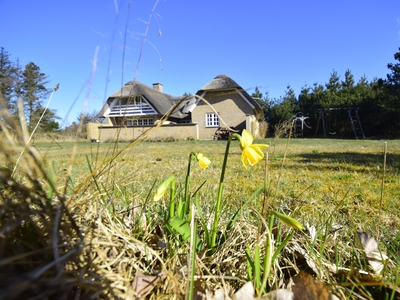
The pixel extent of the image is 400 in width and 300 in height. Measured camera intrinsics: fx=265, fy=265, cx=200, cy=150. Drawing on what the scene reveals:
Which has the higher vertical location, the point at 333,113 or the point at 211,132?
the point at 333,113

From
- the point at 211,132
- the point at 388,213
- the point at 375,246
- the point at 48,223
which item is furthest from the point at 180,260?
the point at 211,132

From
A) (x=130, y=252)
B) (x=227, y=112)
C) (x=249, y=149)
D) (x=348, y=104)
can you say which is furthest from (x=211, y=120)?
(x=130, y=252)

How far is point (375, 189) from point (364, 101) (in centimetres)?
2307

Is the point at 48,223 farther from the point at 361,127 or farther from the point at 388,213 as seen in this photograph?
the point at 361,127

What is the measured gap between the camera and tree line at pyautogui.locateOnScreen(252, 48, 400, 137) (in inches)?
741

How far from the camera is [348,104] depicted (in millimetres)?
22625

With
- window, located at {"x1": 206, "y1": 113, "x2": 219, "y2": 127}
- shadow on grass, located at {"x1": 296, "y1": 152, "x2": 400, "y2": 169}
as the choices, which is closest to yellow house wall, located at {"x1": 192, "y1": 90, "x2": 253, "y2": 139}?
window, located at {"x1": 206, "y1": 113, "x2": 219, "y2": 127}

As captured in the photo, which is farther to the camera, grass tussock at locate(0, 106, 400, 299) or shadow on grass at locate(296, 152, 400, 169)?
shadow on grass at locate(296, 152, 400, 169)

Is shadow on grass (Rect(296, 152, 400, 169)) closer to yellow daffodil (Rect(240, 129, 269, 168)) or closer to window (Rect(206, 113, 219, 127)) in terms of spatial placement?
yellow daffodil (Rect(240, 129, 269, 168))

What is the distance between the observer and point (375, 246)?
850mm

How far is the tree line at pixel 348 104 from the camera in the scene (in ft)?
61.7

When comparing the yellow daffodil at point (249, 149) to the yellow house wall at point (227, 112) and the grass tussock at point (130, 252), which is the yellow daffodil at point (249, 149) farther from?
the yellow house wall at point (227, 112)

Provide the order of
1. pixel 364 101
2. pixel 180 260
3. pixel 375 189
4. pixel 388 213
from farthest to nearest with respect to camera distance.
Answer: pixel 364 101 → pixel 375 189 → pixel 388 213 → pixel 180 260

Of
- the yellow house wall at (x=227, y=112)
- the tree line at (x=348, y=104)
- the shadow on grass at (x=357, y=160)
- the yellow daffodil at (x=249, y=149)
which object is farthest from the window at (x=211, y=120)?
the yellow daffodil at (x=249, y=149)
